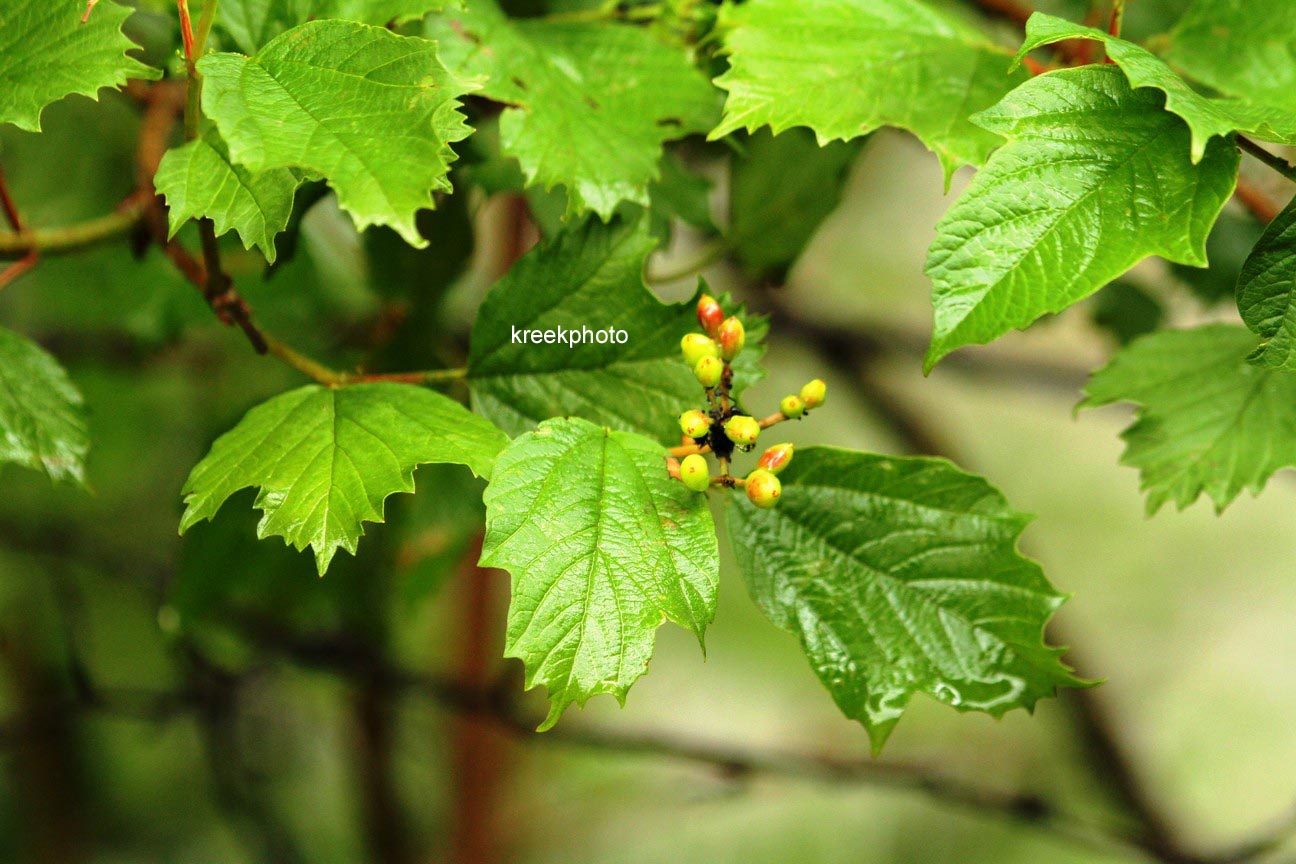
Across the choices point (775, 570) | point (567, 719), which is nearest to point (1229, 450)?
point (775, 570)

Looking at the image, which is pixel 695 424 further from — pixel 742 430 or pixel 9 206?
pixel 9 206

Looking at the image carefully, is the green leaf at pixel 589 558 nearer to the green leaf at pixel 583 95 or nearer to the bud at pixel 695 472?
the bud at pixel 695 472

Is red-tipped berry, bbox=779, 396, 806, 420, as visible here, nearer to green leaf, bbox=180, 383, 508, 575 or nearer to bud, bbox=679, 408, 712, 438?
bud, bbox=679, 408, 712, 438

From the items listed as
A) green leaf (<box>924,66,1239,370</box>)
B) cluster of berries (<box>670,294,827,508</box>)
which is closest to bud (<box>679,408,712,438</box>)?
cluster of berries (<box>670,294,827,508</box>)

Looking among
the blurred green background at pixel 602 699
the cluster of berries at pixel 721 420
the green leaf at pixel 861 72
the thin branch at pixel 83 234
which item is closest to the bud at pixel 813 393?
the cluster of berries at pixel 721 420

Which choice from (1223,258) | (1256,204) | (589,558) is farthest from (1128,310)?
(589,558)
